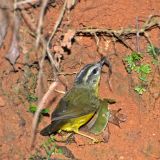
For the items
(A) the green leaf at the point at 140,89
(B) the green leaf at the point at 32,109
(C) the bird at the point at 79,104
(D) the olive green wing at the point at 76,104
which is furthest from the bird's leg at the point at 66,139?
(A) the green leaf at the point at 140,89

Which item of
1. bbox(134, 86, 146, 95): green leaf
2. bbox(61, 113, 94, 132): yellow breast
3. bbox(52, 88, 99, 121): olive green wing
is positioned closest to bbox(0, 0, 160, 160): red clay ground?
bbox(134, 86, 146, 95): green leaf

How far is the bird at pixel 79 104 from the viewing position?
6215mm

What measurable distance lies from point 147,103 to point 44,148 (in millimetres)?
1616

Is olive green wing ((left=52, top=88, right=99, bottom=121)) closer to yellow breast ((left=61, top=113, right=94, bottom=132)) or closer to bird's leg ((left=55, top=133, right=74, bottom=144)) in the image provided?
yellow breast ((left=61, top=113, right=94, bottom=132))

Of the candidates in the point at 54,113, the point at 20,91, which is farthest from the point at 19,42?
the point at 54,113

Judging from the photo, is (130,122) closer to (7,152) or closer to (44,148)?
(44,148)

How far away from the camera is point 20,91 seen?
6.52m

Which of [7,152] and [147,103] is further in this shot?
[147,103]

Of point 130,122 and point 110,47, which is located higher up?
point 110,47

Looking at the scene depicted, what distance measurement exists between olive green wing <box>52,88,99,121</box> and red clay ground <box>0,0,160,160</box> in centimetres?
33

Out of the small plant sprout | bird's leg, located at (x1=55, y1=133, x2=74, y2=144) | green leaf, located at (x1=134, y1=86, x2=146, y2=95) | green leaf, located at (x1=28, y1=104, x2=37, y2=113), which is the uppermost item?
the small plant sprout

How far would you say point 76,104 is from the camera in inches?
260

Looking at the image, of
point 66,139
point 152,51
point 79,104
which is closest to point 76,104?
point 79,104

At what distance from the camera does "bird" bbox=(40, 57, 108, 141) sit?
6.21 meters
